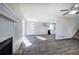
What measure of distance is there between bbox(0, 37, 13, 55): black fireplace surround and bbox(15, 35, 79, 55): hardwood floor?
142 mm

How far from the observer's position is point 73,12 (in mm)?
1690

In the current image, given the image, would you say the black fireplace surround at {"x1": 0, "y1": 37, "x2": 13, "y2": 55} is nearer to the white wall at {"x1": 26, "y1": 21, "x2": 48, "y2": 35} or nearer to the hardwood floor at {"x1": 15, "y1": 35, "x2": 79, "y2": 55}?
the hardwood floor at {"x1": 15, "y1": 35, "x2": 79, "y2": 55}

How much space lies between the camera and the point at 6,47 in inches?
58.1

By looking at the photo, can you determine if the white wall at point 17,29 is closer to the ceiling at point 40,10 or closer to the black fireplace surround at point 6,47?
the ceiling at point 40,10

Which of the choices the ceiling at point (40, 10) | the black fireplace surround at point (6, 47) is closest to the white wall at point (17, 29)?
the ceiling at point (40, 10)

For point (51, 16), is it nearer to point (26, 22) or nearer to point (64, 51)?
point (26, 22)

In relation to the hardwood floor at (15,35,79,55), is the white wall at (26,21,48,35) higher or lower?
higher

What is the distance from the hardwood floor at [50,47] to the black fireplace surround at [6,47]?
0.14 m

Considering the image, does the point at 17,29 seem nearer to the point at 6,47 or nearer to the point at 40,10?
the point at 6,47

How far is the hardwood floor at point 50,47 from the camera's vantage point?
154cm

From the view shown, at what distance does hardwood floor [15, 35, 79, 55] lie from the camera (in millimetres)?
1541

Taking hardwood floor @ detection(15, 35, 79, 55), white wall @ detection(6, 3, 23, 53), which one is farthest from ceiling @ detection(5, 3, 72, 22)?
hardwood floor @ detection(15, 35, 79, 55)

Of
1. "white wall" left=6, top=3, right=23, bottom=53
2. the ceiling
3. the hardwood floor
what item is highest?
the ceiling
